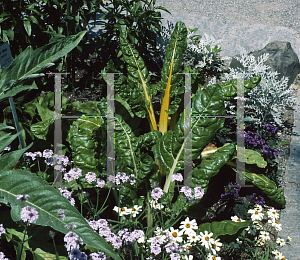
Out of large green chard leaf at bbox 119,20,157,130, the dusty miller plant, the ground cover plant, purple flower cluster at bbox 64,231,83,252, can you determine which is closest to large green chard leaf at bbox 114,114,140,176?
the ground cover plant

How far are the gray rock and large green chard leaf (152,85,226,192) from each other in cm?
213

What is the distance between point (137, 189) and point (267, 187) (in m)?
1.09

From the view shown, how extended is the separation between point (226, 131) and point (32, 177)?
223 centimetres

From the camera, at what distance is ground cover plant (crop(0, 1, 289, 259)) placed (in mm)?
1635

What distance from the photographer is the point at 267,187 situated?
2.71 meters

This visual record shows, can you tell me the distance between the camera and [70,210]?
5.12 ft

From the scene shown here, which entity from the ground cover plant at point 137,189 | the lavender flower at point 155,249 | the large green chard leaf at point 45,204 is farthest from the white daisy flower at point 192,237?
the large green chard leaf at point 45,204

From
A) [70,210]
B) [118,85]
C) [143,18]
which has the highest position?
[143,18]

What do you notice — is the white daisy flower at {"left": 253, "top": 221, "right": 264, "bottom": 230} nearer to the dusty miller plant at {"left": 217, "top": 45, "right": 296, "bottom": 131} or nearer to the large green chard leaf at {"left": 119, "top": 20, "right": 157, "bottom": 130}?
the large green chard leaf at {"left": 119, "top": 20, "right": 157, "bottom": 130}

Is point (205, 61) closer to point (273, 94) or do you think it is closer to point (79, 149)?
point (273, 94)

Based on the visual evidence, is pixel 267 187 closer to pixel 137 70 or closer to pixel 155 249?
pixel 155 249

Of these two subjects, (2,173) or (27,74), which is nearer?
(2,173)

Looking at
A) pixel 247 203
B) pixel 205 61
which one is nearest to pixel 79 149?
pixel 247 203

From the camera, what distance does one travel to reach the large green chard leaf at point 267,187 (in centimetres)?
271
